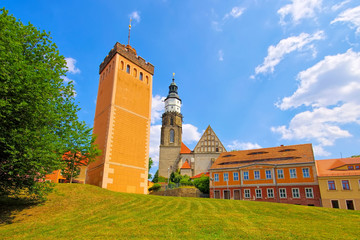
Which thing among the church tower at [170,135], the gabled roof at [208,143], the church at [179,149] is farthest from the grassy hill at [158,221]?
the church tower at [170,135]

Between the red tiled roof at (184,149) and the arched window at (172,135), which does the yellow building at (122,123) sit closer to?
the arched window at (172,135)

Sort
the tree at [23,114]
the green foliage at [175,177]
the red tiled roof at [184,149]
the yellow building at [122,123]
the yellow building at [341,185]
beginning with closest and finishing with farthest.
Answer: the tree at [23,114], the yellow building at [122,123], the yellow building at [341,185], the green foliage at [175,177], the red tiled roof at [184,149]

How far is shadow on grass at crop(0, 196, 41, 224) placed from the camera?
1254 centimetres

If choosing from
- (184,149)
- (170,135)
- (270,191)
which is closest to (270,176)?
(270,191)

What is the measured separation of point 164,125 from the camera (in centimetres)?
7175

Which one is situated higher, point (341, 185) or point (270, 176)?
point (270, 176)

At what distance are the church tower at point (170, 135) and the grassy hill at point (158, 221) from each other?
1945 inches

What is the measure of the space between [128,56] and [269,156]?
2595 cm

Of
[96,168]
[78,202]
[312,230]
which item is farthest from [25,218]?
[312,230]

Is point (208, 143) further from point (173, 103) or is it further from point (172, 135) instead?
point (173, 103)

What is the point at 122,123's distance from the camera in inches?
960

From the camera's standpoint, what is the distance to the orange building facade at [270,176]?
106 feet

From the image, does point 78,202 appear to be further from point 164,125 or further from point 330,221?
point 164,125

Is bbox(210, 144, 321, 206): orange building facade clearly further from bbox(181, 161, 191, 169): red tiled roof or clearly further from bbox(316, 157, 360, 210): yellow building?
bbox(181, 161, 191, 169): red tiled roof
